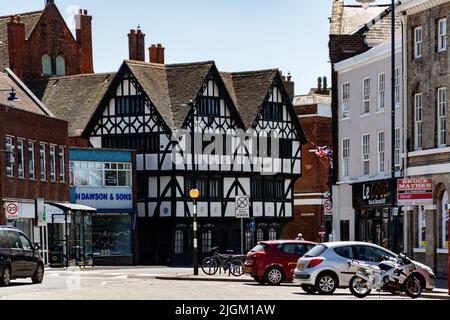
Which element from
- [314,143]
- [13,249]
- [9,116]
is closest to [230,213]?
[314,143]

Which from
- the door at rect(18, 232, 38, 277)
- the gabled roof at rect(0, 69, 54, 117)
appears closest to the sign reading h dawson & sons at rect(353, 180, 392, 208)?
the door at rect(18, 232, 38, 277)

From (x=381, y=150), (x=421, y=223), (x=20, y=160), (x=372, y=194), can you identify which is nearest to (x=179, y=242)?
(x=20, y=160)

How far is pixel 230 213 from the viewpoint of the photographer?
79062 millimetres

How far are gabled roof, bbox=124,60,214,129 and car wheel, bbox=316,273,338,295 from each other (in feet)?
140

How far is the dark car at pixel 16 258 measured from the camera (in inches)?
1465

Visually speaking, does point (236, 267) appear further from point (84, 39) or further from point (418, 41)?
point (84, 39)

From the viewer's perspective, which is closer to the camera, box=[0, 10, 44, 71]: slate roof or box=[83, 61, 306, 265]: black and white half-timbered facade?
box=[83, 61, 306, 265]: black and white half-timbered facade

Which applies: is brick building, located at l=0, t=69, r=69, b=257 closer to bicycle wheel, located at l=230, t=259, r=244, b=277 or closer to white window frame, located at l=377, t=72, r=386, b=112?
bicycle wheel, located at l=230, t=259, r=244, b=277

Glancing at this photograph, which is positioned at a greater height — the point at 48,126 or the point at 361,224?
the point at 48,126

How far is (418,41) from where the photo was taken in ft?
155

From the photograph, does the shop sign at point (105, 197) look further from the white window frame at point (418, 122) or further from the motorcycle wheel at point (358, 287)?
the motorcycle wheel at point (358, 287)

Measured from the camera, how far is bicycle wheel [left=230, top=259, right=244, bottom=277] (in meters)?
48.9
